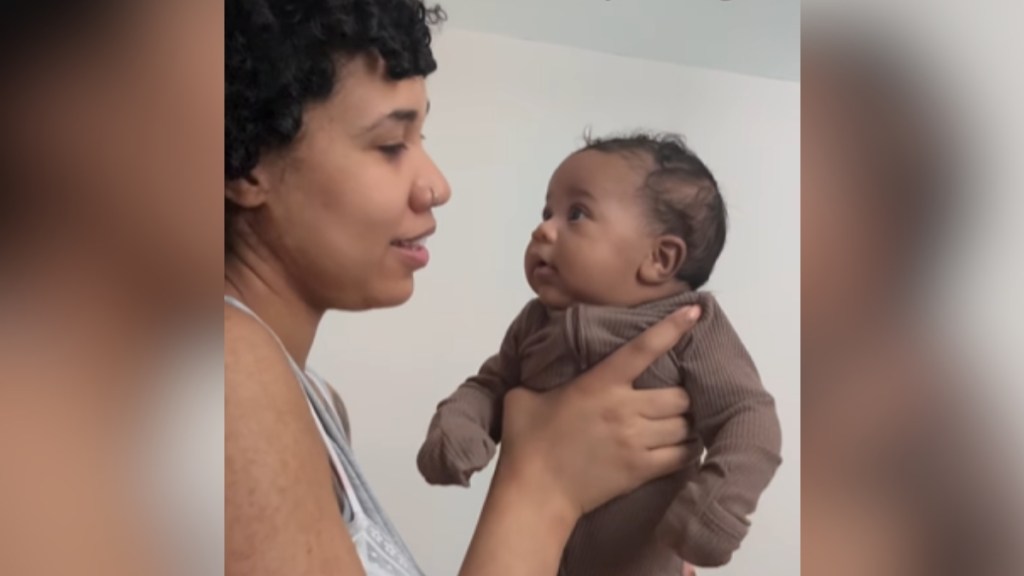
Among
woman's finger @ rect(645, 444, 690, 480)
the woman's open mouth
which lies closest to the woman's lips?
the woman's open mouth

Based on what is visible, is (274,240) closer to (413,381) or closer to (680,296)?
(413,381)

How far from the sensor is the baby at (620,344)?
3.23 feet

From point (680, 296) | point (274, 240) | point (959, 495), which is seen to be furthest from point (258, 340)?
point (959, 495)

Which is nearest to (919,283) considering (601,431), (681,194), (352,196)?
(681,194)

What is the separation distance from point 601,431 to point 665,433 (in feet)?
0.22

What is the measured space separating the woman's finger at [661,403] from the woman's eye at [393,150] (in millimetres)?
349

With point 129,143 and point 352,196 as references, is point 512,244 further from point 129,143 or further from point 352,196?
point 129,143

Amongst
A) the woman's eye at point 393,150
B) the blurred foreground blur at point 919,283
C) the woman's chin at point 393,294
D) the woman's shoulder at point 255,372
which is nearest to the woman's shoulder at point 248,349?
the woman's shoulder at point 255,372

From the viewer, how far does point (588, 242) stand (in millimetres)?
990

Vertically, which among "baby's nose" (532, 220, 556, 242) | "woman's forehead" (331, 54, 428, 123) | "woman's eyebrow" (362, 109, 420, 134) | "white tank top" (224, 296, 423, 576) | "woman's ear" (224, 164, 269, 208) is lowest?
"white tank top" (224, 296, 423, 576)

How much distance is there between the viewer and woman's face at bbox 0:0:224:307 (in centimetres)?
80

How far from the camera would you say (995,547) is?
1.21 meters

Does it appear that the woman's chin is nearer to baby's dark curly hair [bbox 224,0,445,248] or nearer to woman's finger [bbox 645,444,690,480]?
baby's dark curly hair [bbox 224,0,445,248]

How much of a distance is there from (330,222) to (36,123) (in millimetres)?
264
